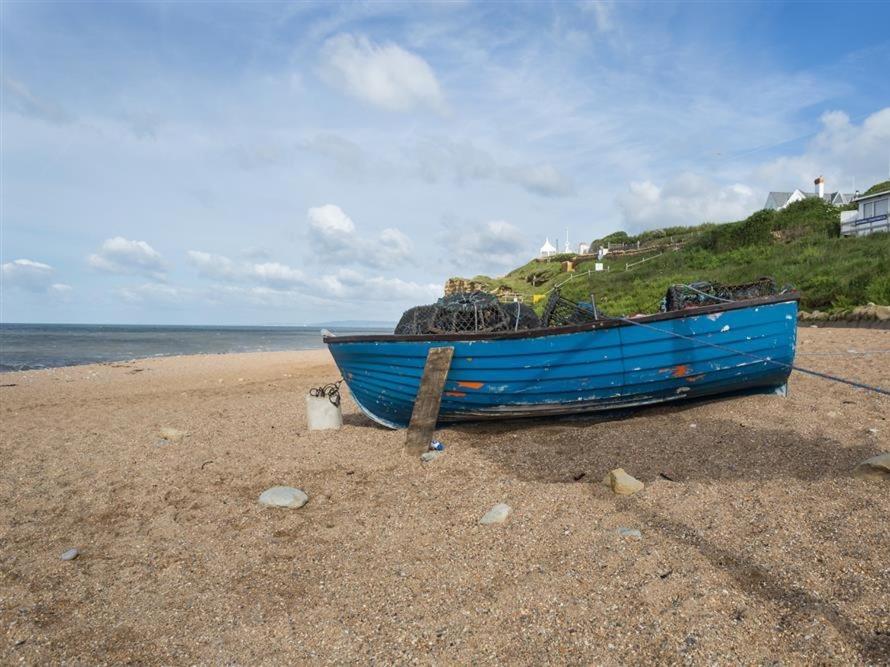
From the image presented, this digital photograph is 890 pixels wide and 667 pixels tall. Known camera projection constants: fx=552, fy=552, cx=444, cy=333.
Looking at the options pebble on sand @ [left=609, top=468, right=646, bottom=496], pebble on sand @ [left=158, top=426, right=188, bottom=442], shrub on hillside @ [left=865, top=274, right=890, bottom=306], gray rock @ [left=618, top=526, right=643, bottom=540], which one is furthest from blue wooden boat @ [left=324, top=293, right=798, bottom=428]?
shrub on hillside @ [left=865, top=274, right=890, bottom=306]

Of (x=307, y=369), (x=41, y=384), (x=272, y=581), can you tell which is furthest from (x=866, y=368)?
(x=41, y=384)

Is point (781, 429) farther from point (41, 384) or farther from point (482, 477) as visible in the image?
point (41, 384)

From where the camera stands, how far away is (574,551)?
11.5 ft

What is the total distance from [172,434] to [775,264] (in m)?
23.5

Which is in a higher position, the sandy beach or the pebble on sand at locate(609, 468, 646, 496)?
the pebble on sand at locate(609, 468, 646, 496)

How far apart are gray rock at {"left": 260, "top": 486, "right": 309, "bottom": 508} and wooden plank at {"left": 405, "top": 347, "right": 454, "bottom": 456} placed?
161 centimetres

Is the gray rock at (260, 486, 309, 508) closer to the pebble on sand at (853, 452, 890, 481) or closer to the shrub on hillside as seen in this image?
the pebble on sand at (853, 452, 890, 481)

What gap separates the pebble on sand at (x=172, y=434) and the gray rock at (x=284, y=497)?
131 inches

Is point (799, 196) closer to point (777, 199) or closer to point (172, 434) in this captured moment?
point (777, 199)

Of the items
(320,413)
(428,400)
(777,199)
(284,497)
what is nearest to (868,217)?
(777,199)

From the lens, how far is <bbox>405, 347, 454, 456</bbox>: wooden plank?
20.6 ft

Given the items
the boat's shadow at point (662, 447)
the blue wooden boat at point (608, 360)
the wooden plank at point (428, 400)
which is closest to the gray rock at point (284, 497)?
the wooden plank at point (428, 400)

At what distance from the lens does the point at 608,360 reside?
6086 millimetres

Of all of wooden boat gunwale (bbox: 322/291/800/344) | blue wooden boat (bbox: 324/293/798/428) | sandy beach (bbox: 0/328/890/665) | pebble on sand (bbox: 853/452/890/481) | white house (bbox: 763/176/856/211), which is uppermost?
white house (bbox: 763/176/856/211)
